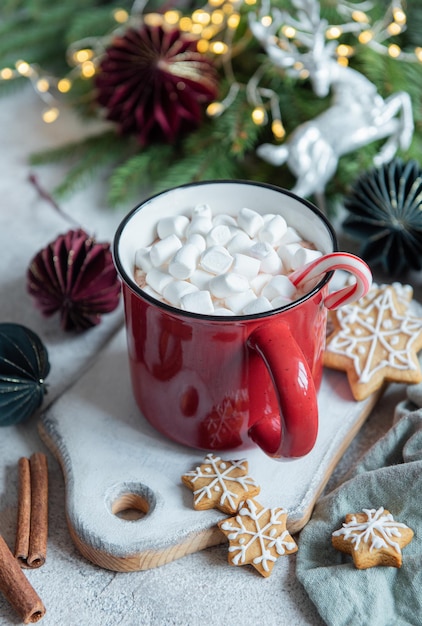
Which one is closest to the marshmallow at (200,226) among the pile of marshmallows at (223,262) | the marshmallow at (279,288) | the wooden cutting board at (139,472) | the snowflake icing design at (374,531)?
the pile of marshmallows at (223,262)

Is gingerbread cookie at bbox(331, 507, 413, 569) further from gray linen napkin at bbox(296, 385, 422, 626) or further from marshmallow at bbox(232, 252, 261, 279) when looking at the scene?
marshmallow at bbox(232, 252, 261, 279)

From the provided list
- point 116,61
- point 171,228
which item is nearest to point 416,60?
point 116,61

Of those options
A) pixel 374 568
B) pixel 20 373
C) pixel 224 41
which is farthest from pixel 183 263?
pixel 224 41

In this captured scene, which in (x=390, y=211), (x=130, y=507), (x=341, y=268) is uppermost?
(x=341, y=268)

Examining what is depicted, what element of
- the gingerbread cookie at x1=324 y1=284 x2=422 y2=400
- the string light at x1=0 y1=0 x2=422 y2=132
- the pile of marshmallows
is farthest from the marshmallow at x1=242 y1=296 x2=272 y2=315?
the string light at x1=0 y1=0 x2=422 y2=132

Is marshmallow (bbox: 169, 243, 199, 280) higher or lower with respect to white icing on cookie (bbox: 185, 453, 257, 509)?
higher

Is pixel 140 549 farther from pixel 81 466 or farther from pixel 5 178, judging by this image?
pixel 5 178

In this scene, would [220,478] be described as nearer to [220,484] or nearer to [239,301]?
[220,484]
